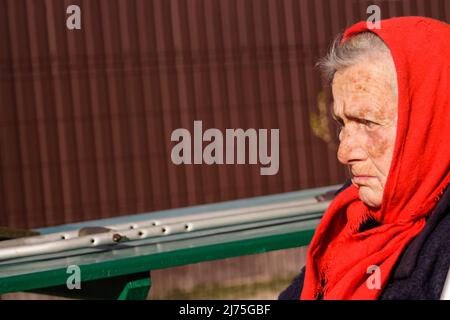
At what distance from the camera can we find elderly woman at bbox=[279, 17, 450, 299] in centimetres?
174

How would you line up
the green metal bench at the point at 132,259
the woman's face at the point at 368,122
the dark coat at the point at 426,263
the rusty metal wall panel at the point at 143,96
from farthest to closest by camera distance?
the rusty metal wall panel at the point at 143,96, the green metal bench at the point at 132,259, the woman's face at the point at 368,122, the dark coat at the point at 426,263

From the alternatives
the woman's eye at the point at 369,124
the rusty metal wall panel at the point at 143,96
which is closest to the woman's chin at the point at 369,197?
the woman's eye at the point at 369,124

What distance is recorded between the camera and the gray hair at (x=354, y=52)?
6.04 ft

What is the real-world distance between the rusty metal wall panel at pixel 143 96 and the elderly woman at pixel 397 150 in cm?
473

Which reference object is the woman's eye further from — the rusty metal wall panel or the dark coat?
the rusty metal wall panel

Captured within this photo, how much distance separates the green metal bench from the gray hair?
126 centimetres

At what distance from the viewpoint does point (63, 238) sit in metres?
3.27

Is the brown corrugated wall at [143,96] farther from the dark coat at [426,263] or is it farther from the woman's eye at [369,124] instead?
the dark coat at [426,263]

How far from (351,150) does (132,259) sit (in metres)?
1.31

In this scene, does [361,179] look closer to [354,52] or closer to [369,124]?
[369,124]

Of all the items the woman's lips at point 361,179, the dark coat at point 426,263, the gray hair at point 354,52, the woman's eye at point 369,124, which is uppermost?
the gray hair at point 354,52

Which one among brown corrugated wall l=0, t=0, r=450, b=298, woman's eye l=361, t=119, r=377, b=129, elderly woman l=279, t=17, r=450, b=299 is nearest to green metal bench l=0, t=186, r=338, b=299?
elderly woman l=279, t=17, r=450, b=299
